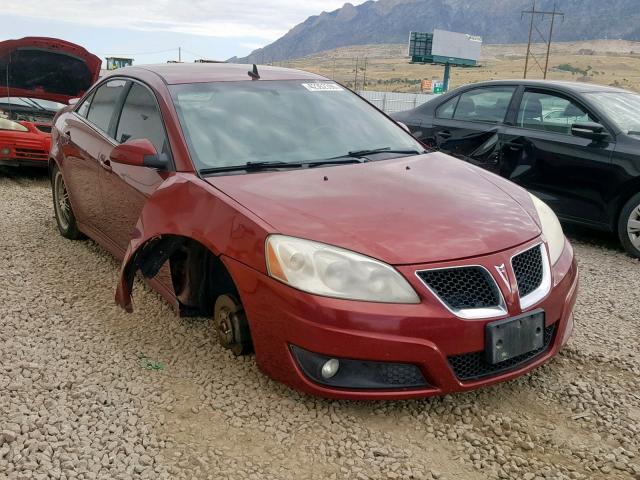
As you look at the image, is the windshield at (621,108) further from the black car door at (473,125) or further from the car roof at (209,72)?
the car roof at (209,72)

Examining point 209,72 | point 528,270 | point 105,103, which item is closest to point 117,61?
point 105,103

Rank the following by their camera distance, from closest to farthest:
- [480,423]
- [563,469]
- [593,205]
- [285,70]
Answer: [563,469] < [480,423] < [285,70] < [593,205]

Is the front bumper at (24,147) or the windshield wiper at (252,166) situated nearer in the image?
the windshield wiper at (252,166)

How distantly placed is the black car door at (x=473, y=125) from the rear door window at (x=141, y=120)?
11.6 ft

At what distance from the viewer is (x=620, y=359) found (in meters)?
3.52

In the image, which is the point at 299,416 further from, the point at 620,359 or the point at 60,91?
the point at 60,91

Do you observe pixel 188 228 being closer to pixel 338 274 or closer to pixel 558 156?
pixel 338 274

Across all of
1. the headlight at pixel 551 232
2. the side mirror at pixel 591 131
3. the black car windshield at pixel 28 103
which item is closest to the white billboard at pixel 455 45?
the black car windshield at pixel 28 103

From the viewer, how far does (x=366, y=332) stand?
2.60 metres

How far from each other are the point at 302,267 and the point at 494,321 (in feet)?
2.70

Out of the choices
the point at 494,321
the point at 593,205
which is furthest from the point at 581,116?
the point at 494,321

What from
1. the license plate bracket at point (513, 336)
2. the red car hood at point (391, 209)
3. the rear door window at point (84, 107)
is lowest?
the license plate bracket at point (513, 336)

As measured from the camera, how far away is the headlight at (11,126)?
7.98 meters

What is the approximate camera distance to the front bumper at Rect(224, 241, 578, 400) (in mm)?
2605
